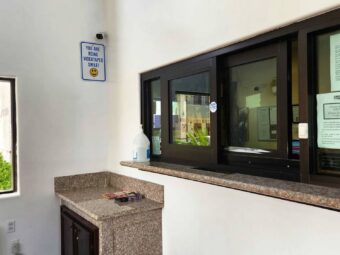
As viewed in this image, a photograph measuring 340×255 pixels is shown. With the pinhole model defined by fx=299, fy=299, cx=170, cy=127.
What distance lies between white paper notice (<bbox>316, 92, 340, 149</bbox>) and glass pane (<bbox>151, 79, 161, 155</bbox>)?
1.44m

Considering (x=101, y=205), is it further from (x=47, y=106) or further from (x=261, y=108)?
(x=261, y=108)

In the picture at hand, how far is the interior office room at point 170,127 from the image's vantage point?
1402mm

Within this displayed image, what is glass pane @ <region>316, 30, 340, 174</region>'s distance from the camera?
1.33m

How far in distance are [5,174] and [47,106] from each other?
72cm

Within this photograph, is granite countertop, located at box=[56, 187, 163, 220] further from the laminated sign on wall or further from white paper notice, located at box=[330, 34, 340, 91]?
white paper notice, located at box=[330, 34, 340, 91]

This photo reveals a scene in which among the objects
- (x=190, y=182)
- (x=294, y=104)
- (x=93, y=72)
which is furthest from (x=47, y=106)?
(x=294, y=104)

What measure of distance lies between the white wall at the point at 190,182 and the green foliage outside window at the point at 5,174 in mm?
961

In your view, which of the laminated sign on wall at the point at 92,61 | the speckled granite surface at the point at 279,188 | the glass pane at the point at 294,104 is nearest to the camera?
the speckled granite surface at the point at 279,188

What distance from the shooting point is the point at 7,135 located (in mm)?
2734

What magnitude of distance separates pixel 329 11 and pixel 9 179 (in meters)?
2.78

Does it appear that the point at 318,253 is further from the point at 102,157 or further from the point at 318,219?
the point at 102,157

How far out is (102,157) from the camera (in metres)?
3.17

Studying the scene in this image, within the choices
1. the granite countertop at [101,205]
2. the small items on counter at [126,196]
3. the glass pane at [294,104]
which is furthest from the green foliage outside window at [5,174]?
the glass pane at [294,104]

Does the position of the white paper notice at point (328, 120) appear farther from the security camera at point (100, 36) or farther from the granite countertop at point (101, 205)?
the security camera at point (100, 36)
